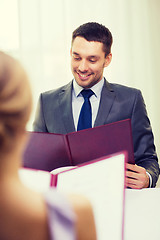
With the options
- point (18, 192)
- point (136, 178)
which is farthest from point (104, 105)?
point (18, 192)

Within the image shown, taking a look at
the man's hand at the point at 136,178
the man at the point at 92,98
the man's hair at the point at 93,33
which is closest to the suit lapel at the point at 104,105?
the man at the point at 92,98

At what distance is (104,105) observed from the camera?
1712 millimetres

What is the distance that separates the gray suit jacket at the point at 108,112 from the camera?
163 cm

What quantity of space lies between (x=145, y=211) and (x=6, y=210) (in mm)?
764

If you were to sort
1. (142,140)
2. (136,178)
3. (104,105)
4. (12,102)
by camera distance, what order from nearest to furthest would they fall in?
(12,102)
(136,178)
(142,140)
(104,105)

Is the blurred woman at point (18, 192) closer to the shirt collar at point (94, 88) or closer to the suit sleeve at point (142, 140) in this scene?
the suit sleeve at point (142, 140)

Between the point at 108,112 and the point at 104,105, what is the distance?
45 millimetres

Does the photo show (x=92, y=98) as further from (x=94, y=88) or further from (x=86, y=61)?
(x=86, y=61)

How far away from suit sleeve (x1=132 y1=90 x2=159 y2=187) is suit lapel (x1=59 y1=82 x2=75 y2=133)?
35 cm

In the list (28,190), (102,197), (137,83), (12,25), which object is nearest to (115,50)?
(137,83)

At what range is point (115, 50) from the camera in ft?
9.77

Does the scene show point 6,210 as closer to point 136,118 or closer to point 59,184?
point 59,184

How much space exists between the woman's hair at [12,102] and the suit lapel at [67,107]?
1417 millimetres

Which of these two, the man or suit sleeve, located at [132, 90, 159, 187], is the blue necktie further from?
suit sleeve, located at [132, 90, 159, 187]
